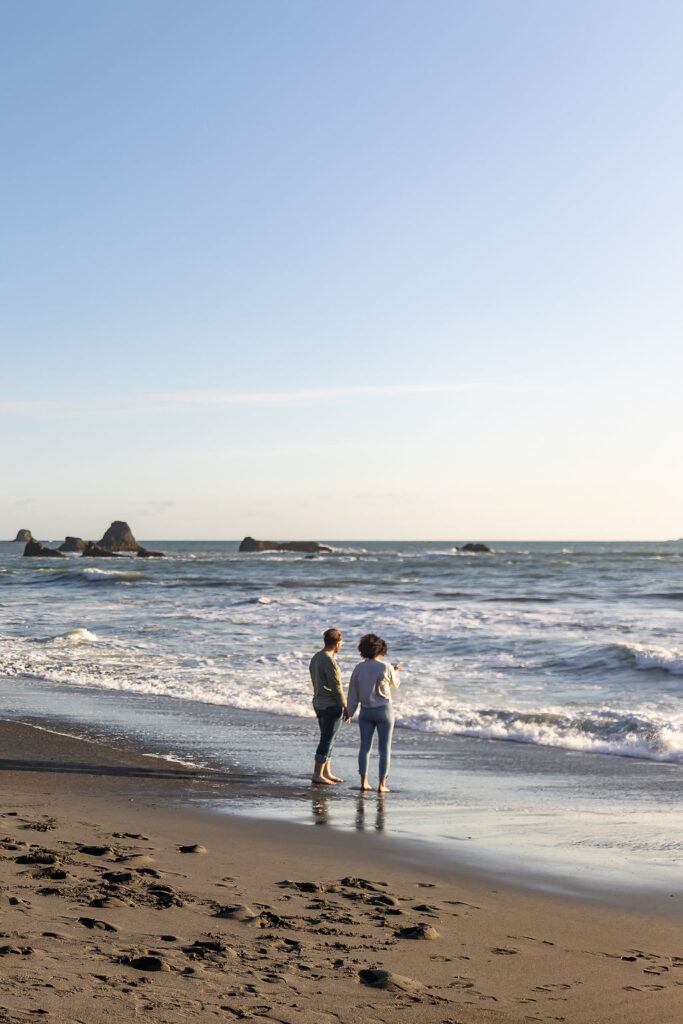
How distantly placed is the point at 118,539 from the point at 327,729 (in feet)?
371

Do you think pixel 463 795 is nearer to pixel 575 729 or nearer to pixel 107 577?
pixel 575 729

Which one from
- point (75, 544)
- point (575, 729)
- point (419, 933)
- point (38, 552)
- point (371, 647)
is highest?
point (371, 647)

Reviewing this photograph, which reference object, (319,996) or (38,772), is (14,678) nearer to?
(38,772)

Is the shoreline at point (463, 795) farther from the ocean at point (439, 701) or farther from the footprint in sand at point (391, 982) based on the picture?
the footprint in sand at point (391, 982)

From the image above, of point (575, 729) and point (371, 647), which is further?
point (575, 729)

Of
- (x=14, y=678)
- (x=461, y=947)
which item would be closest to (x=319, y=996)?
(x=461, y=947)

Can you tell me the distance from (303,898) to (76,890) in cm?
126

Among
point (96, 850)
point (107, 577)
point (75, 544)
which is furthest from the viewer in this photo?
point (75, 544)

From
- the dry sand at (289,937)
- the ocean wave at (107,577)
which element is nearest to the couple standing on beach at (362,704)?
the dry sand at (289,937)

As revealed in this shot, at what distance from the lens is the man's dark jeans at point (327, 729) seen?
9.13 m

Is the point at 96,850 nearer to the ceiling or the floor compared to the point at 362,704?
nearer to the floor

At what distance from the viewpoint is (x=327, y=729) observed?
369 inches

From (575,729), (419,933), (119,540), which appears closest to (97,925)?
(419,933)

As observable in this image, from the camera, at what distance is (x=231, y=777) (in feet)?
30.6
